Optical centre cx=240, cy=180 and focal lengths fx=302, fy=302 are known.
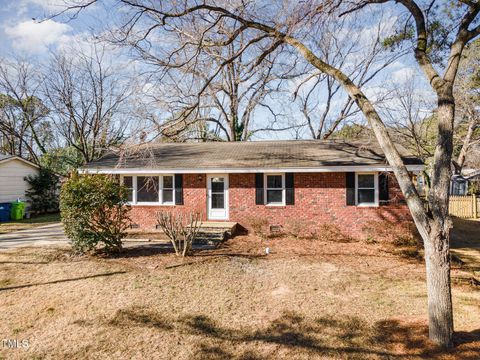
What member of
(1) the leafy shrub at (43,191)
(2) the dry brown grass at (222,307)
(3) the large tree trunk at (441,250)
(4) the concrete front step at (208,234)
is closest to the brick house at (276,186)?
(4) the concrete front step at (208,234)

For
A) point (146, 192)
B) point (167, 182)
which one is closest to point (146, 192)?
point (146, 192)

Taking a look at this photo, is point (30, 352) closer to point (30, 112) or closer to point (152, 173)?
point (152, 173)

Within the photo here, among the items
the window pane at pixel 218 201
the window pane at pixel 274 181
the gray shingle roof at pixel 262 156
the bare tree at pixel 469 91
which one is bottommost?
the window pane at pixel 218 201

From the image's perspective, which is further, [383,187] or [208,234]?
[208,234]

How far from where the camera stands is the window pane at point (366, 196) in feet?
38.7

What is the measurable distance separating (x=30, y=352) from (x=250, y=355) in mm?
3329

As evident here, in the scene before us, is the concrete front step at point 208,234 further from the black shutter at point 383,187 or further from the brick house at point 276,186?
the black shutter at point 383,187

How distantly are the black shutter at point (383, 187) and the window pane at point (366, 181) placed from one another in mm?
250

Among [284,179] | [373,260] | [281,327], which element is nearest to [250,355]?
[281,327]

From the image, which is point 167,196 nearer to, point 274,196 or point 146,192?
point 146,192

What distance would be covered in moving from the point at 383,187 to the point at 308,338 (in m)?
8.32

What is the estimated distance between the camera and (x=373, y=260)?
30.3 ft

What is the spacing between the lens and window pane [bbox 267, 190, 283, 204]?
12.6m

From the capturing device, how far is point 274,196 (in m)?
12.6
